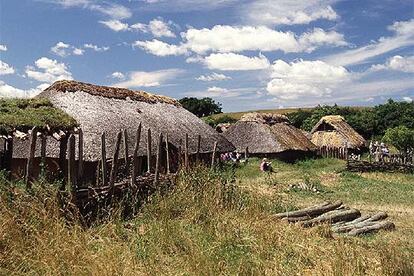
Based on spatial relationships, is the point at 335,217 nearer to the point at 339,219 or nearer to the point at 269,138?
the point at 339,219

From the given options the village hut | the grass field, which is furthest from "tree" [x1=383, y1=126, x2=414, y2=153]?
the grass field

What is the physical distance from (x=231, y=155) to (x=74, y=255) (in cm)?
2147

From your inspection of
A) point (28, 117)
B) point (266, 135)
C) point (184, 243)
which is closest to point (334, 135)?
point (266, 135)

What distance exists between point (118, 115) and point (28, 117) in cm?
592

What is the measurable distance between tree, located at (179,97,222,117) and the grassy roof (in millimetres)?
46617

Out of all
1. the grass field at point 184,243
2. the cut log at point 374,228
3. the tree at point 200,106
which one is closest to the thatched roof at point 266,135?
the cut log at point 374,228

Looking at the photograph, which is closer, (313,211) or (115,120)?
(313,211)

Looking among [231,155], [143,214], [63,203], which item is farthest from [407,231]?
[231,155]

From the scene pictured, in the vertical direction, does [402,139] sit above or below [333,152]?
above

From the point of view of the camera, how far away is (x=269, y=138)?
28.0 m

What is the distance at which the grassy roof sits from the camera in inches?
428

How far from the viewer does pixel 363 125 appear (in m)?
44.8

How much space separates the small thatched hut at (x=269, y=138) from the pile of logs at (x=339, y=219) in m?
16.3

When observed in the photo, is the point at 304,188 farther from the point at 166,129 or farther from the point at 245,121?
the point at 245,121
